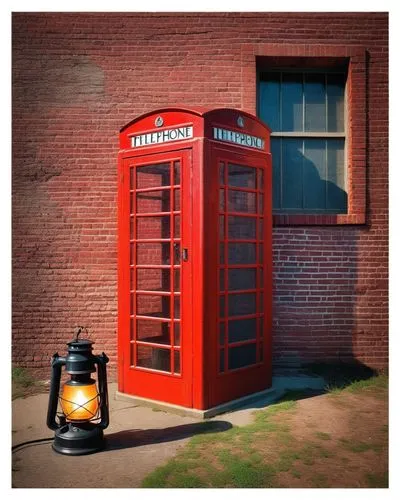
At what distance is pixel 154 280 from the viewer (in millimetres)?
5203

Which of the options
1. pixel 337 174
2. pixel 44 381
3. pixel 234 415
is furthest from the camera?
pixel 337 174

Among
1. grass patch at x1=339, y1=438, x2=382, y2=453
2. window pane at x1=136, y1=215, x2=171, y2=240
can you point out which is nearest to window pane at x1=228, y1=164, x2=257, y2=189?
window pane at x1=136, y1=215, x2=171, y2=240

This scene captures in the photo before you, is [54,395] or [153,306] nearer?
[54,395]

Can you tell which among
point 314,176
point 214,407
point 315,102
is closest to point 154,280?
point 214,407

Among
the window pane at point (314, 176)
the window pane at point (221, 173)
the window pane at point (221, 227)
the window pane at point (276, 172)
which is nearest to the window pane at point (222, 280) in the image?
the window pane at point (221, 227)

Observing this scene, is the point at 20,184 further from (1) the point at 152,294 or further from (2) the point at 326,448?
(2) the point at 326,448

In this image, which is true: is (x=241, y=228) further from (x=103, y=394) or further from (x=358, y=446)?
(x=358, y=446)

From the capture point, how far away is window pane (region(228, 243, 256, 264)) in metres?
5.25

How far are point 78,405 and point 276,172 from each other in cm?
437

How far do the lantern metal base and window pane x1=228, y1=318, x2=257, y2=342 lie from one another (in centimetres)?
174

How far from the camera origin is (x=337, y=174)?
703 cm

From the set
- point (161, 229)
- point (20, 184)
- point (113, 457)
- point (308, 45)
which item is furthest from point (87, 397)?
point (308, 45)

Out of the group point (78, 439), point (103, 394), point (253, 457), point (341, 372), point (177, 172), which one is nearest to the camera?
point (253, 457)

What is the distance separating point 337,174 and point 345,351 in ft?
8.55
